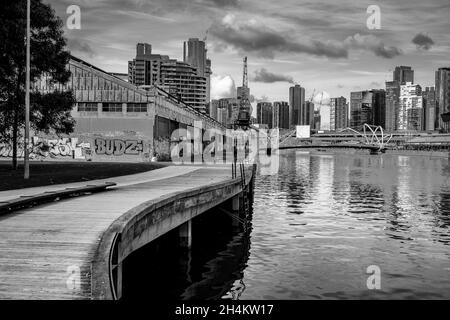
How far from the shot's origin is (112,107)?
7175 centimetres

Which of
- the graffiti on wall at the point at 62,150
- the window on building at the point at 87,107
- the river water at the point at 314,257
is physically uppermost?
the window on building at the point at 87,107

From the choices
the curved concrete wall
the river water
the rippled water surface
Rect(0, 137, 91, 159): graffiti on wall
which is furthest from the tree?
Rect(0, 137, 91, 159): graffiti on wall

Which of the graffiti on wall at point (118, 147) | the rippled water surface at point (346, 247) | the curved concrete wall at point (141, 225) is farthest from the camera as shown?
the graffiti on wall at point (118, 147)

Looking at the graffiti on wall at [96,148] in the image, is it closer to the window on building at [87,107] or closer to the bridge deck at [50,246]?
the window on building at [87,107]

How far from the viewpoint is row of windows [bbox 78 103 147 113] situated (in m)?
71.3

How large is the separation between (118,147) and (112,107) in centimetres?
543

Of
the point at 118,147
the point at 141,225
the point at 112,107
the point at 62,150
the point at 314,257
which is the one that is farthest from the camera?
the point at 62,150

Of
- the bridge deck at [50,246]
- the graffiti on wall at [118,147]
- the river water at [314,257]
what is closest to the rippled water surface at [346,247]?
the river water at [314,257]

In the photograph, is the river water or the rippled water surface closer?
the river water

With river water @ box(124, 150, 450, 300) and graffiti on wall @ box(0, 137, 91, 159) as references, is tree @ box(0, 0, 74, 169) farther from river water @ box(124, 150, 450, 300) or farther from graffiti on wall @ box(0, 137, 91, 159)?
graffiti on wall @ box(0, 137, 91, 159)

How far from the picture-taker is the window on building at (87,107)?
235 ft

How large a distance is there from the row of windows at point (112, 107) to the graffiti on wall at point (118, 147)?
4.09m

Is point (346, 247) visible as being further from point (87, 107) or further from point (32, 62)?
point (87, 107)

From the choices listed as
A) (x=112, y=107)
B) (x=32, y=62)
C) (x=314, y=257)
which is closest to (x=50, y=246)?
(x=314, y=257)
